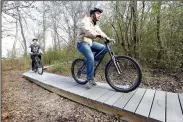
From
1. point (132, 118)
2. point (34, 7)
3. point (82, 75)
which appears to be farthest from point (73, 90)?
point (34, 7)

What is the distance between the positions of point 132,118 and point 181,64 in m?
3.18

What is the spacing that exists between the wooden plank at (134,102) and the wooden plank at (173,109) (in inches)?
15.9

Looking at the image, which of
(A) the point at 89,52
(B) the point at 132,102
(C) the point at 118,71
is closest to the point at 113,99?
(B) the point at 132,102

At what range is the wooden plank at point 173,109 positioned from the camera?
2076 mm

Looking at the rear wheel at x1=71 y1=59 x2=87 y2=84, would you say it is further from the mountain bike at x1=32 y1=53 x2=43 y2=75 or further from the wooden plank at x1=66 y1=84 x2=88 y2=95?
the mountain bike at x1=32 y1=53 x2=43 y2=75

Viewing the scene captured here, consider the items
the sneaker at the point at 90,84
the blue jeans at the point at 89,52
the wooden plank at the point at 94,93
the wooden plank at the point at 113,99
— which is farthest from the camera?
the sneaker at the point at 90,84

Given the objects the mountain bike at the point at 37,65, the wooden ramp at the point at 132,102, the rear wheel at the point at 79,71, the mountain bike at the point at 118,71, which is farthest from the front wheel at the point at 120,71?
the mountain bike at the point at 37,65

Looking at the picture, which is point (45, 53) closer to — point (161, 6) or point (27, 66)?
point (27, 66)

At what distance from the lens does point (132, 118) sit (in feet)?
7.56

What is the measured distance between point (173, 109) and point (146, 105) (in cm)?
34

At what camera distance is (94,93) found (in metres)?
3.08

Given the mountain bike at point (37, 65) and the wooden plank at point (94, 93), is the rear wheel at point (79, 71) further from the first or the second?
the mountain bike at point (37, 65)

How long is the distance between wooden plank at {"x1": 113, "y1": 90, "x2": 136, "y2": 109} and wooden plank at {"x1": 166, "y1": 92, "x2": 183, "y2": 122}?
0.56 m

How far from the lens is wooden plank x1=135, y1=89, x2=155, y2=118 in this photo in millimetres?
2248
